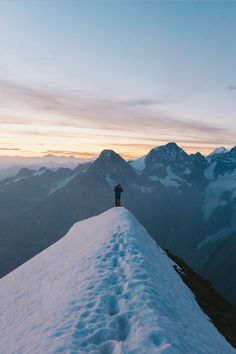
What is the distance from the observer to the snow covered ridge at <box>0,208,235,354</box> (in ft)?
41.1

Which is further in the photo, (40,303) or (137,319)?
(40,303)

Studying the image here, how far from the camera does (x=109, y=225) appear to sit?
29047mm

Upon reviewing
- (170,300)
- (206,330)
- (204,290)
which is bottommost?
(204,290)

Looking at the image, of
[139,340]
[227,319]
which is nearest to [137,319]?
[139,340]

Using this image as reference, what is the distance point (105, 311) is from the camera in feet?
47.2

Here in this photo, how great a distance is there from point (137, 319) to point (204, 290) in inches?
640

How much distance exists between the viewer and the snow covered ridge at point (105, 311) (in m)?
12.5

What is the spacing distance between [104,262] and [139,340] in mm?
7446

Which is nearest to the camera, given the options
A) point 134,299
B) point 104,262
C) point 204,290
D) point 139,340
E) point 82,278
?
point 139,340

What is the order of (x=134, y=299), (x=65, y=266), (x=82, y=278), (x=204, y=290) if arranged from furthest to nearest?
(x=204, y=290) < (x=65, y=266) < (x=82, y=278) < (x=134, y=299)

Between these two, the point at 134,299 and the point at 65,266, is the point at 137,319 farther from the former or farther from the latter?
the point at 65,266

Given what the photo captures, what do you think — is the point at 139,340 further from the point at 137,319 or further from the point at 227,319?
the point at 227,319

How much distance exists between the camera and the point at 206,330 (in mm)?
16781

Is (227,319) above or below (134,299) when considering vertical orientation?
below
